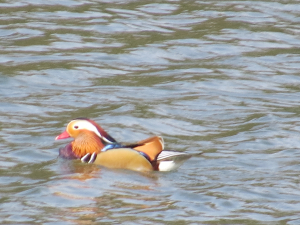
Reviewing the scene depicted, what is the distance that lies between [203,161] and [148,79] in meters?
3.76

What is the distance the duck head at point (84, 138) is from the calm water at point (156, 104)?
19 centimetres

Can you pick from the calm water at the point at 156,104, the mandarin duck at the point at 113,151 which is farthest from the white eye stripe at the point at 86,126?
the calm water at the point at 156,104

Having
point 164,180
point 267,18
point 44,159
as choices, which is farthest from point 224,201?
point 267,18

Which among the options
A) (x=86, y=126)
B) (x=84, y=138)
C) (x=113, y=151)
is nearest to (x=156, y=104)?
(x=86, y=126)

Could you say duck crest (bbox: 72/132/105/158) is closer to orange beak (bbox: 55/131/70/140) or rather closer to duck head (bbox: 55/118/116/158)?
duck head (bbox: 55/118/116/158)

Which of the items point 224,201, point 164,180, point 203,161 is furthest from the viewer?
→ point 203,161

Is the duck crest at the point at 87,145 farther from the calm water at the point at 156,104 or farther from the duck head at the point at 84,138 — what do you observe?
the calm water at the point at 156,104

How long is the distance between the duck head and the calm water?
0.19 m

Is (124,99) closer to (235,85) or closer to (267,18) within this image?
(235,85)

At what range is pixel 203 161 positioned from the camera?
955 centimetres

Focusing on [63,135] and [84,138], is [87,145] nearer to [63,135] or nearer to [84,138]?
[84,138]

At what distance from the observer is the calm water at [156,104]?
7941mm

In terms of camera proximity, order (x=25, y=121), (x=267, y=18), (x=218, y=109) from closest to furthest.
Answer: (x=25, y=121) → (x=218, y=109) → (x=267, y=18)

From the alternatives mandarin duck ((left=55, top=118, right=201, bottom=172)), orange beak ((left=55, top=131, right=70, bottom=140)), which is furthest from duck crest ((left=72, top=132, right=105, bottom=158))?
orange beak ((left=55, top=131, right=70, bottom=140))
